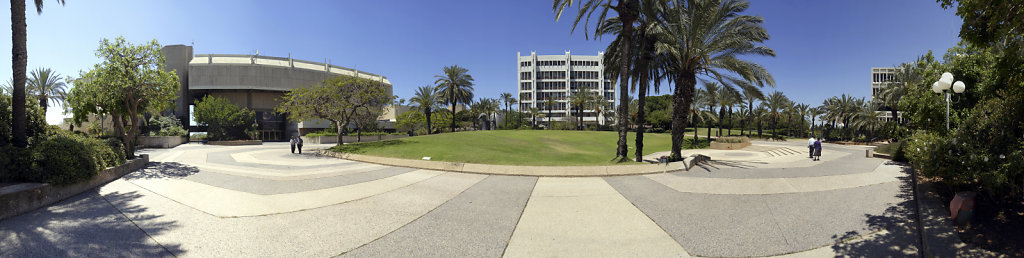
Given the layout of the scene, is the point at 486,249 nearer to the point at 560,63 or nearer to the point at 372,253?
the point at 372,253

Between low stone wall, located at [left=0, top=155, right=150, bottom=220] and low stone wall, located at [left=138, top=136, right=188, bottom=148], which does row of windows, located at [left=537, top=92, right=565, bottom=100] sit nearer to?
low stone wall, located at [left=138, top=136, right=188, bottom=148]

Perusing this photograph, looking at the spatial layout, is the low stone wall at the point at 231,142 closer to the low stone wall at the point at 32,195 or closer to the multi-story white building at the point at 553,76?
the low stone wall at the point at 32,195

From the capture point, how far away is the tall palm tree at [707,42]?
14.4m

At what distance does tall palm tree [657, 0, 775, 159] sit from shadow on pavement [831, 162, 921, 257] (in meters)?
8.58

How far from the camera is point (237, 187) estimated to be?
352 inches

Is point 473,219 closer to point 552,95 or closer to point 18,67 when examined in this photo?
point 18,67

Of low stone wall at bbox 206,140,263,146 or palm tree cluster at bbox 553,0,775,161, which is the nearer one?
palm tree cluster at bbox 553,0,775,161

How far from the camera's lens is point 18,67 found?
29.7 ft

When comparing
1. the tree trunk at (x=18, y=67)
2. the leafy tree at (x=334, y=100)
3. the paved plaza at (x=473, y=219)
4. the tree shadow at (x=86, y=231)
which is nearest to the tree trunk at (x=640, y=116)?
the paved plaza at (x=473, y=219)

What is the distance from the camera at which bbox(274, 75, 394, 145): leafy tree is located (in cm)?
2255

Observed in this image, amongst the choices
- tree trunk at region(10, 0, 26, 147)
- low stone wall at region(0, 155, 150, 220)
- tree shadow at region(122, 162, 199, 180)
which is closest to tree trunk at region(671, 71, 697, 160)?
low stone wall at region(0, 155, 150, 220)

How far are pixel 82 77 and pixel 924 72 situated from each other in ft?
108

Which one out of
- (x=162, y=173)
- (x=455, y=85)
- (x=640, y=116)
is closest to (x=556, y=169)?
(x=640, y=116)

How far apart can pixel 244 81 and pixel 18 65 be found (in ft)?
167
